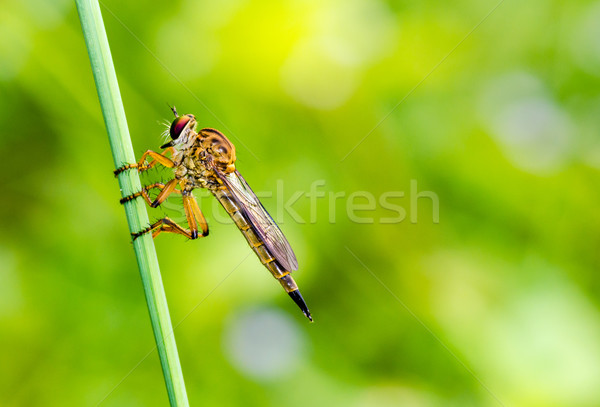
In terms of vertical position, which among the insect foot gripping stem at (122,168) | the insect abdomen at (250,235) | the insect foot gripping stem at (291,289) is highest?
the insect foot gripping stem at (122,168)

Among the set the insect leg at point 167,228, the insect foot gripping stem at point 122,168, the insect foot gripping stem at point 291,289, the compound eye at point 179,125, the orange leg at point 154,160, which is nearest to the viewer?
the insect foot gripping stem at point 122,168

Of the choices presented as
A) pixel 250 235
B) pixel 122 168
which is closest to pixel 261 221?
pixel 250 235

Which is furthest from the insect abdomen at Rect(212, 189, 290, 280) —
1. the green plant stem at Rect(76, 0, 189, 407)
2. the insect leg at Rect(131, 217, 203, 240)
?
the green plant stem at Rect(76, 0, 189, 407)

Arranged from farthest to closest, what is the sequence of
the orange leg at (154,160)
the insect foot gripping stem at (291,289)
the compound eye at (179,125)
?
the insect foot gripping stem at (291,289)
the compound eye at (179,125)
the orange leg at (154,160)

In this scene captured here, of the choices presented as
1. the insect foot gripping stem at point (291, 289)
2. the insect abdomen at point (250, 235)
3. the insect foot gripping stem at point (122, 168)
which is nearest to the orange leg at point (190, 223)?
the insect abdomen at point (250, 235)

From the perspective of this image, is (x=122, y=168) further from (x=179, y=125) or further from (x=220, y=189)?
(x=220, y=189)

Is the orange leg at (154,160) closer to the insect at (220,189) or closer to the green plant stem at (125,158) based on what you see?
the insect at (220,189)
